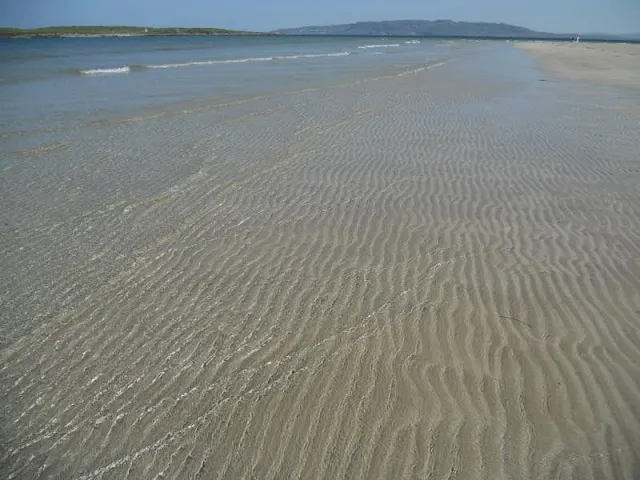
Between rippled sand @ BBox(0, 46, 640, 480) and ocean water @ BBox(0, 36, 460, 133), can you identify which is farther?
ocean water @ BBox(0, 36, 460, 133)

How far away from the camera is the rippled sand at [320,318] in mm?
3367

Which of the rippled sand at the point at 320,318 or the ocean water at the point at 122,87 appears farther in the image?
the ocean water at the point at 122,87

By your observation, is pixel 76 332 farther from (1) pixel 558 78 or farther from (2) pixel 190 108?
(1) pixel 558 78

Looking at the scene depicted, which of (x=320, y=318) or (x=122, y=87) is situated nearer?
(x=320, y=318)

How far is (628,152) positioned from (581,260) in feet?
21.3

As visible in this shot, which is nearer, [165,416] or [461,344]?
[165,416]

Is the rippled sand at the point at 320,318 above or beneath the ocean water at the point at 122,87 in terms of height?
above

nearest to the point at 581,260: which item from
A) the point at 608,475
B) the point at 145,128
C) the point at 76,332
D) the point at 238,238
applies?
the point at 608,475

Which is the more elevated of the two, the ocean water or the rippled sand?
the rippled sand

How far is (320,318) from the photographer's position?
15.7 feet

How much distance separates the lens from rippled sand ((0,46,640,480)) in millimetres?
3367

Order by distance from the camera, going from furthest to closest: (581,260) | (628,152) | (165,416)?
(628,152) < (581,260) < (165,416)

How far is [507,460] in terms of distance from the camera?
326 centimetres

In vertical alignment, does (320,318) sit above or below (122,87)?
above
